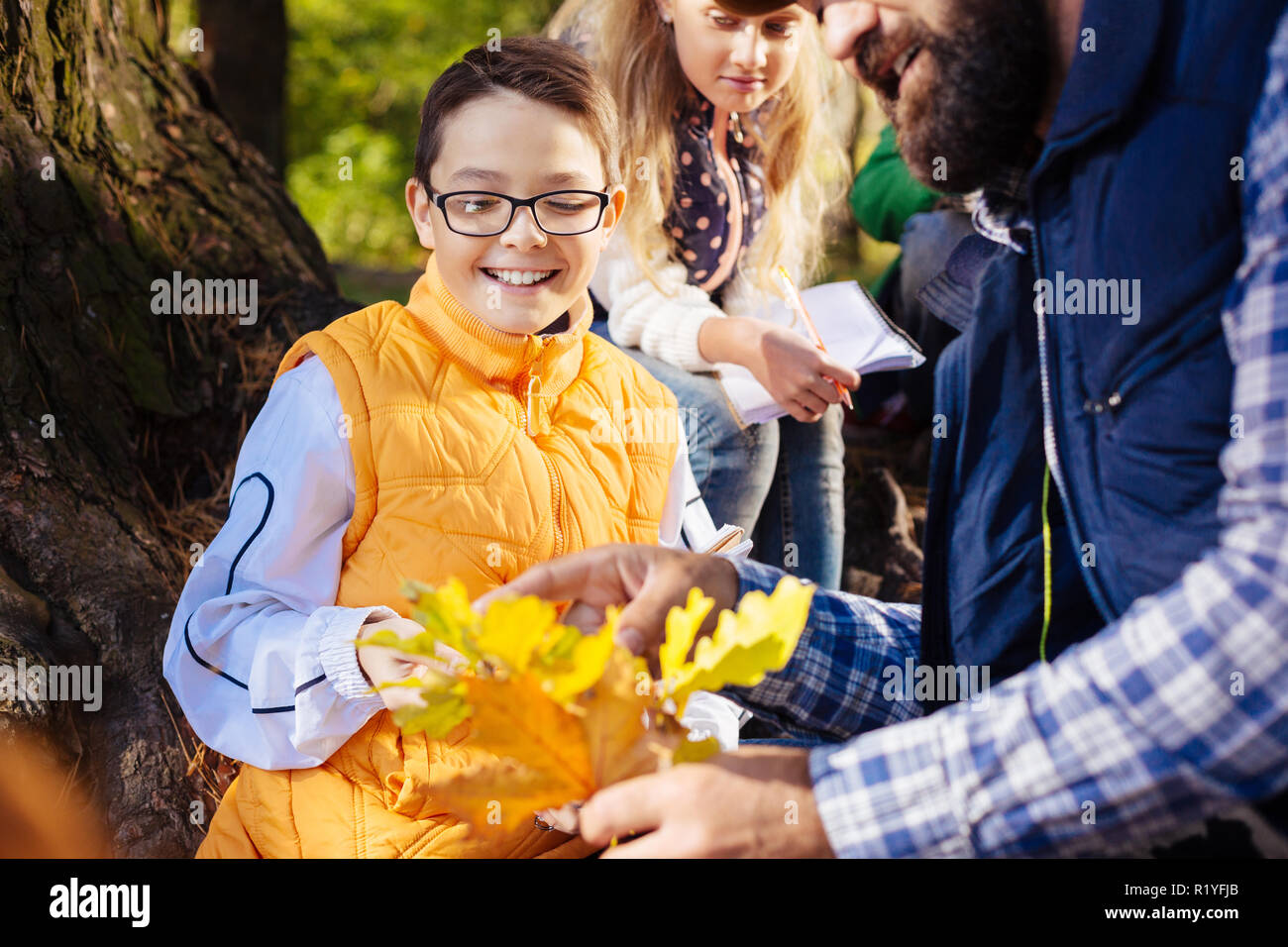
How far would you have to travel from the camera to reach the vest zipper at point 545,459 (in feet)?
6.51

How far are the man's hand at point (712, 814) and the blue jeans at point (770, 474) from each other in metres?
Result: 1.54

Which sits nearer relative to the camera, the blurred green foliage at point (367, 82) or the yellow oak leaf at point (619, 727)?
the yellow oak leaf at point (619, 727)

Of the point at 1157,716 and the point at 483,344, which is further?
the point at 483,344

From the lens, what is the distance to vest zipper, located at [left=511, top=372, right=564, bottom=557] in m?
1.99

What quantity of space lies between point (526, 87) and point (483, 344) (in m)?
0.46

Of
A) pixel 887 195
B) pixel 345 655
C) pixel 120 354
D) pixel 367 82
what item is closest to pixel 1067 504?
pixel 345 655

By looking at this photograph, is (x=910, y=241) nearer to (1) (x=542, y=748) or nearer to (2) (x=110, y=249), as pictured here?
(2) (x=110, y=249)

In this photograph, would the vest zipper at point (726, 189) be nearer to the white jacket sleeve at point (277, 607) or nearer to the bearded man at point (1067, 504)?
the bearded man at point (1067, 504)

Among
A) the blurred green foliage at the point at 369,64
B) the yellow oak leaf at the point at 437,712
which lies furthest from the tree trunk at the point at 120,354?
the blurred green foliage at the point at 369,64

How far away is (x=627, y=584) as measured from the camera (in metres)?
1.62

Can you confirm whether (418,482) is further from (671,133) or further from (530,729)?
(671,133)

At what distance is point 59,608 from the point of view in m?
2.39

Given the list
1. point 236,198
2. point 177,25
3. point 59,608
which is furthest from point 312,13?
point 59,608

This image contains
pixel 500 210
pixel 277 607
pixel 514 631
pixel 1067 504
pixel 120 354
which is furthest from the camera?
pixel 120 354
